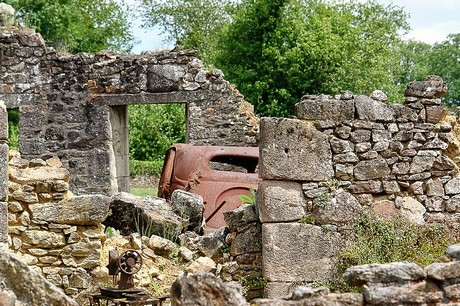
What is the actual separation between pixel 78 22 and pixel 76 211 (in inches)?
817

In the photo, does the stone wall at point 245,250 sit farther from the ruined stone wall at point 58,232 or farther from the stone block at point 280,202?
the ruined stone wall at point 58,232

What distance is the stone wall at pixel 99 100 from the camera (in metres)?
14.5

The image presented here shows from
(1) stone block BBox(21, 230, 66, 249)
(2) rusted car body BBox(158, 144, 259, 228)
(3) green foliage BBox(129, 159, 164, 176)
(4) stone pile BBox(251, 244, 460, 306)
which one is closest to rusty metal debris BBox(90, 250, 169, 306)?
(1) stone block BBox(21, 230, 66, 249)

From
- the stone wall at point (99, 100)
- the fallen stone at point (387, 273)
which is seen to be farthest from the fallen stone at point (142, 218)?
the fallen stone at point (387, 273)

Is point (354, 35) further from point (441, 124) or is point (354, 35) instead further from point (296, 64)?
point (441, 124)

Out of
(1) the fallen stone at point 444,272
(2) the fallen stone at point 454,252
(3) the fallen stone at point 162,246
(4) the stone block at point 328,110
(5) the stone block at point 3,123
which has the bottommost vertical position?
(3) the fallen stone at point 162,246

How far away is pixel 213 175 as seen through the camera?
459 inches

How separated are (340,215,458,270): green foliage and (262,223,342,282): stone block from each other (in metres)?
0.16

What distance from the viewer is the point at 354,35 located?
75.4ft

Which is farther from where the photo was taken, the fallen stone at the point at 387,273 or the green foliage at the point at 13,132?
the green foliage at the point at 13,132

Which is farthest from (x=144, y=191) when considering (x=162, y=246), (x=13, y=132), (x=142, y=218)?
(x=162, y=246)

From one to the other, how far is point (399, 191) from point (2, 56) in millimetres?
8497

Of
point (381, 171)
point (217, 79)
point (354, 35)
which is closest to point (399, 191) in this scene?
point (381, 171)

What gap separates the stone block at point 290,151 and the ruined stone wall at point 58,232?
1625 millimetres
